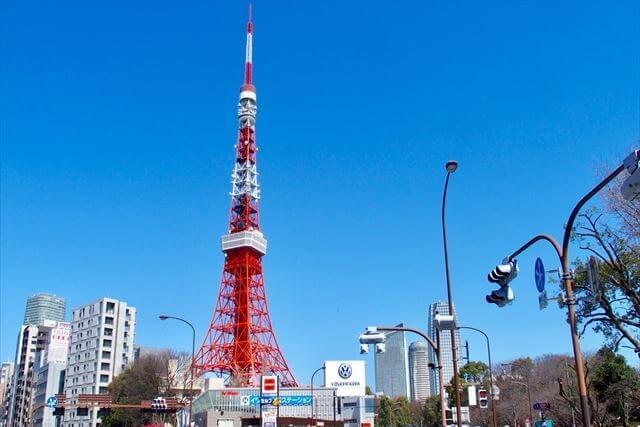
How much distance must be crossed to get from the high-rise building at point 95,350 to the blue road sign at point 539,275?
88747 mm

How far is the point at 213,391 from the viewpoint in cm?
7725

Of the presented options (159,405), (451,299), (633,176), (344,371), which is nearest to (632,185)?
(633,176)

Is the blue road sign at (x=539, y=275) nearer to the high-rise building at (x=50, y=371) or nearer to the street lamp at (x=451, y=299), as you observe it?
the street lamp at (x=451, y=299)

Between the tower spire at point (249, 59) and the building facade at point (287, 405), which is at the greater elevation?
the tower spire at point (249, 59)

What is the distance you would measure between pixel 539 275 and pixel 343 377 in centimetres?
6862

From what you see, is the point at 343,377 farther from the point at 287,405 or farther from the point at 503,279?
the point at 503,279

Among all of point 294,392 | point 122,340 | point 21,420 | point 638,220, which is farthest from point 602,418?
point 21,420

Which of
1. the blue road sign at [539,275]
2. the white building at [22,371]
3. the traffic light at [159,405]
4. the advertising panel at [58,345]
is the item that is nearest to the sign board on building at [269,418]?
the blue road sign at [539,275]

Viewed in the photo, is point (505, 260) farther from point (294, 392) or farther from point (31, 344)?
point (31, 344)

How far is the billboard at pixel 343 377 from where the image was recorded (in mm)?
78562

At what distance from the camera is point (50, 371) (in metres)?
102

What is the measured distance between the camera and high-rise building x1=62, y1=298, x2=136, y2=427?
9175cm

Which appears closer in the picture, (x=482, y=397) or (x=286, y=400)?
(x=482, y=397)

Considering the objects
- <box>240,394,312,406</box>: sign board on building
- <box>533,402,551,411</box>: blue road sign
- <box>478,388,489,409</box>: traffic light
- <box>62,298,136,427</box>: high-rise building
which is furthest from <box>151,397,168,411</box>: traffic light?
<box>62,298,136,427</box>: high-rise building
